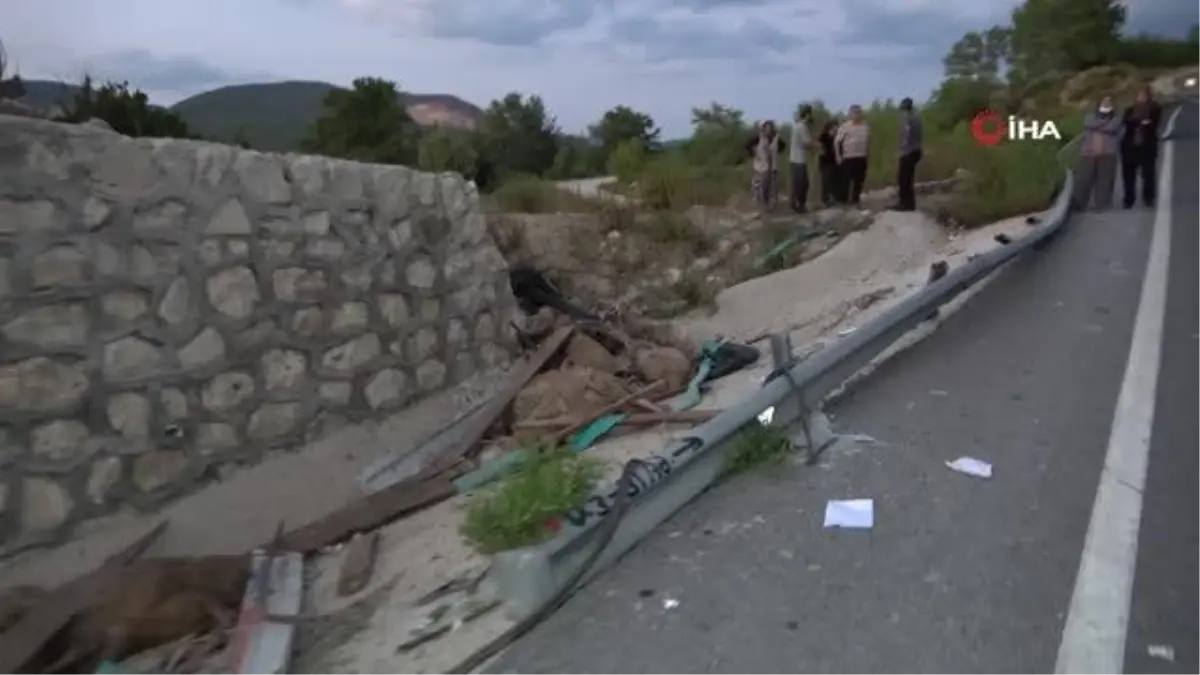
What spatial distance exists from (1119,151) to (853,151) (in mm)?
3598

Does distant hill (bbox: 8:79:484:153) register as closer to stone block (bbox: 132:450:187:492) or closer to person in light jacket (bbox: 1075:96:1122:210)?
stone block (bbox: 132:450:187:492)

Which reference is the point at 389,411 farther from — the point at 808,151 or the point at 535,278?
the point at 808,151

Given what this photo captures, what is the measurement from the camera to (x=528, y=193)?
17.5 metres

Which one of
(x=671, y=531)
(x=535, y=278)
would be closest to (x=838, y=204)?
(x=535, y=278)

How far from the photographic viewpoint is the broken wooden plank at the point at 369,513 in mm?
5863

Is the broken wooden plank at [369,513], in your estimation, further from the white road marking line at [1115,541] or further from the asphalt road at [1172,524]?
the asphalt road at [1172,524]

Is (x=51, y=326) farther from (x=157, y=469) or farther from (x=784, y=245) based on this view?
(x=784, y=245)

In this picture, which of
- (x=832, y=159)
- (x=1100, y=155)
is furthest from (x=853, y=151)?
(x=1100, y=155)

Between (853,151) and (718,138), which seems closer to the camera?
(853,151)

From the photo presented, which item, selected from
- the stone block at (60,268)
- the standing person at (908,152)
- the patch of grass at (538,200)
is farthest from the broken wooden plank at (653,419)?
the standing person at (908,152)

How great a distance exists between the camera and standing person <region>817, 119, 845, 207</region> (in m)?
18.1

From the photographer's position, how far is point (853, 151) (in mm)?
17641

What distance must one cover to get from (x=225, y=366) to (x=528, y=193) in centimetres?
1136

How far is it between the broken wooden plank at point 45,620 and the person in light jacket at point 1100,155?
1404cm
